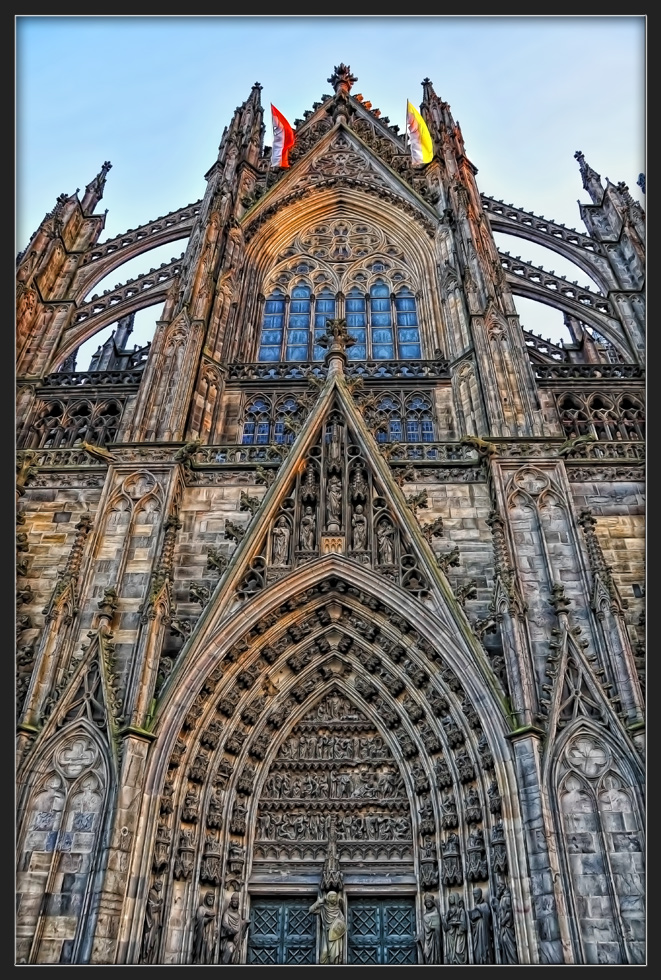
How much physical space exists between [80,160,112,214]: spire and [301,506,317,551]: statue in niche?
47.3ft

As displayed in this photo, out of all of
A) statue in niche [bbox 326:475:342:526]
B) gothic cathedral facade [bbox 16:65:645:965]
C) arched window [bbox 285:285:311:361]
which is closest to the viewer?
gothic cathedral facade [bbox 16:65:645:965]

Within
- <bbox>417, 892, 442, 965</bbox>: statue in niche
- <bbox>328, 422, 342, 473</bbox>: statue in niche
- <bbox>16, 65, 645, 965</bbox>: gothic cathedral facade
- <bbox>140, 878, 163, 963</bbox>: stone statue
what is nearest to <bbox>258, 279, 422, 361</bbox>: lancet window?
<bbox>16, 65, 645, 965</bbox>: gothic cathedral facade

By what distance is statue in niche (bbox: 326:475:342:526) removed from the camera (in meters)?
12.6

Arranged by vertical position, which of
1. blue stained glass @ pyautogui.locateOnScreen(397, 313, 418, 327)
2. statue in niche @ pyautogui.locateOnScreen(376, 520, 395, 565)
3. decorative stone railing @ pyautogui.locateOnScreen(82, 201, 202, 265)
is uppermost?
decorative stone railing @ pyautogui.locateOnScreen(82, 201, 202, 265)

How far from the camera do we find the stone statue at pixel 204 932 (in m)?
9.26

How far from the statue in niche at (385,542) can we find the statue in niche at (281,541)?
148cm

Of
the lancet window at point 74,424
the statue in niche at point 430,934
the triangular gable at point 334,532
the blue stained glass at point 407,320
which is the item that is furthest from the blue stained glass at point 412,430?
the statue in niche at point 430,934

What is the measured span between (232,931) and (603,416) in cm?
1097

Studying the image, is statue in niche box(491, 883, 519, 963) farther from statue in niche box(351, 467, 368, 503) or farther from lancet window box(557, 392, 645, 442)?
lancet window box(557, 392, 645, 442)

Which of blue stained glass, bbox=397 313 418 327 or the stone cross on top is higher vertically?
blue stained glass, bbox=397 313 418 327

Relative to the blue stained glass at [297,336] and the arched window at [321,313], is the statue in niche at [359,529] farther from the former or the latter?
the blue stained glass at [297,336]

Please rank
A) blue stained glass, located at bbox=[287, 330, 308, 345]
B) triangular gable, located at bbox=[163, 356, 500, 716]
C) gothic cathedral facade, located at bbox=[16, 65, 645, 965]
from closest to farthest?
1. gothic cathedral facade, located at bbox=[16, 65, 645, 965]
2. triangular gable, located at bbox=[163, 356, 500, 716]
3. blue stained glass, located at bbox=[287, 330, 308, 345]

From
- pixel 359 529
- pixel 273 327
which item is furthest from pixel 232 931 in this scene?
pixel 273 327

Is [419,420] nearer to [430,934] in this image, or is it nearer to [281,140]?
[430,934]
